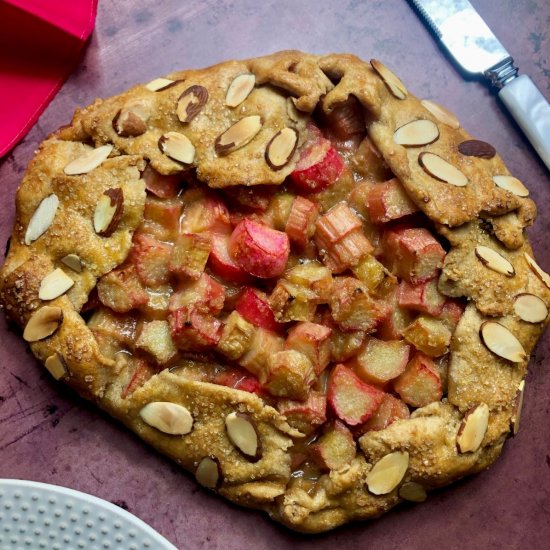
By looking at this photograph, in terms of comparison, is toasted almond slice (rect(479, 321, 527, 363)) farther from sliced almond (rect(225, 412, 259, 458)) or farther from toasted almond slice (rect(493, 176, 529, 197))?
sliced almond (rect(225, 412, 259, 458))

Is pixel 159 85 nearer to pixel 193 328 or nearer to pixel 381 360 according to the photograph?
pixel 193 328

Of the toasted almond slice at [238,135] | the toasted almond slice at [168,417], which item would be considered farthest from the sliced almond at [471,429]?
the toasted almond slice at [238,135]

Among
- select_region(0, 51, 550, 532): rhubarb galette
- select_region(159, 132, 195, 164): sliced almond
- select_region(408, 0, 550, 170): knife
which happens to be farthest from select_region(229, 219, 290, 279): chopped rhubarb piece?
select_region(408, 0, 550, 170): knife

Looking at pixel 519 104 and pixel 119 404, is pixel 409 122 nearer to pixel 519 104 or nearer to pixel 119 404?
pixel 519 104

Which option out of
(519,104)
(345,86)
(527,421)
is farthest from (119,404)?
(519,104)

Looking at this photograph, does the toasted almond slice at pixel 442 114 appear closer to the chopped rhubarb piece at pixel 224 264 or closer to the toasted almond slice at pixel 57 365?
the chopped rhubarb piece at pixel 224 264
